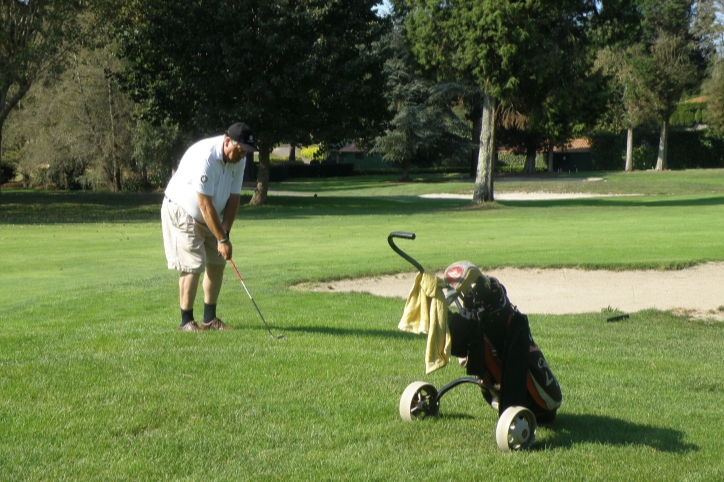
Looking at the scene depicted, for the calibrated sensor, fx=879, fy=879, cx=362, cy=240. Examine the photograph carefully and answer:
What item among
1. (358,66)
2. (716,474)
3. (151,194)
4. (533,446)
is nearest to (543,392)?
(533,446)

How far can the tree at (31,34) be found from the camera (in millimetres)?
31906

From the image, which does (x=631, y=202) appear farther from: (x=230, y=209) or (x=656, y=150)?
(x=656, y=150)

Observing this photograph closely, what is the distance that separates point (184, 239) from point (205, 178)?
2.08 feet

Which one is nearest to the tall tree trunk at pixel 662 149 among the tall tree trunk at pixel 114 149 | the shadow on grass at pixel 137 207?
the shadow on grass at pixel 137 207

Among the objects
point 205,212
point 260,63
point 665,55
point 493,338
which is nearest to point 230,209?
point 205,212

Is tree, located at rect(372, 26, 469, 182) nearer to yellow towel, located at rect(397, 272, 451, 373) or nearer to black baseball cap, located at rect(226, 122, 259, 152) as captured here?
black baseball cap, located at rect(226, 122, 259, 152)

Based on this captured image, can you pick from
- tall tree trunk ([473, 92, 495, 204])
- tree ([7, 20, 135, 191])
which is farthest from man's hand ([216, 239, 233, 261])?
tree ([7, 20, 135, 191])

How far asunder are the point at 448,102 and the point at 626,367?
5812 centimetres

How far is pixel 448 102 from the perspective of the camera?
211 ft

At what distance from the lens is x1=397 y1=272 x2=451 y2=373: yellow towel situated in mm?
4656

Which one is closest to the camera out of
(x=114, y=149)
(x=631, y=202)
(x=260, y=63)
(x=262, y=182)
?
(x=260, y=63)

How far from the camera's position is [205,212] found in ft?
26.2

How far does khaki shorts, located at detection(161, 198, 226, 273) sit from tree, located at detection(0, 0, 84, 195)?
1012 inches

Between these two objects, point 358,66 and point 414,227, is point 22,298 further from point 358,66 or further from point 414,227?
point 358,66
